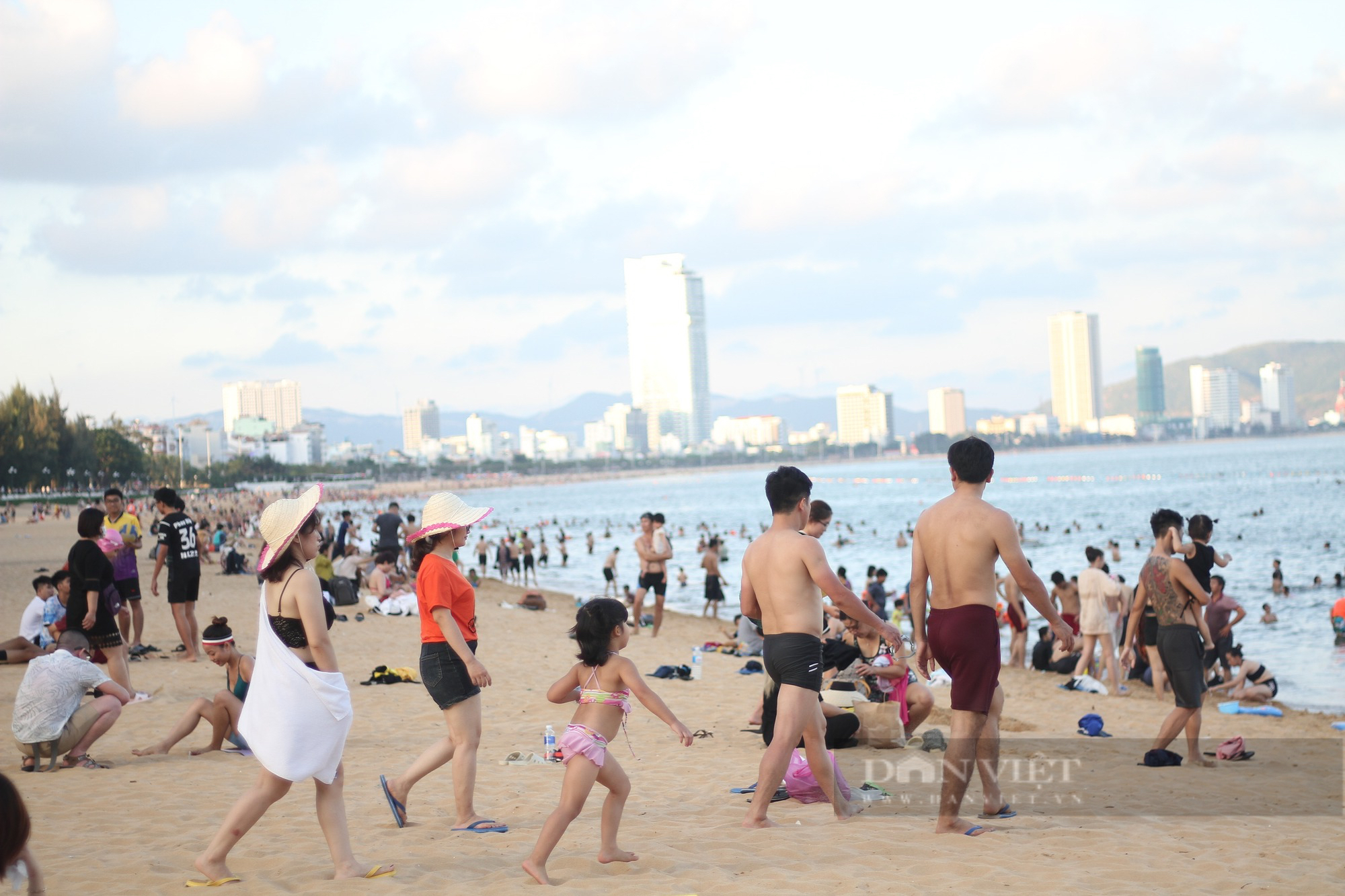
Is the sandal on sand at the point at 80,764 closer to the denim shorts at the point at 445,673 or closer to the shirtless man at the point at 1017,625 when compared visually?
the denim shorts at the point at 445,673

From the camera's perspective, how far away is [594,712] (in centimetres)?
442

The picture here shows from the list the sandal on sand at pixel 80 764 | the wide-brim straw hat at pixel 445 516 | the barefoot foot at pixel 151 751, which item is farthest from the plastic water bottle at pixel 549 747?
the sandal on sand at pixel 80 764

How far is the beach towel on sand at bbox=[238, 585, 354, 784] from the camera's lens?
164 inches

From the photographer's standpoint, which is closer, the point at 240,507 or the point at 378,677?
the point at 378,677

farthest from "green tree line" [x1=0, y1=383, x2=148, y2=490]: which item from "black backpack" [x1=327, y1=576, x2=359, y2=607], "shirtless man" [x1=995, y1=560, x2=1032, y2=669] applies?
"shirtless man" [x1=995, y1=560, x2=1032, y2=669]

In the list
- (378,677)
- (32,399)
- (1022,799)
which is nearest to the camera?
(1022,799)

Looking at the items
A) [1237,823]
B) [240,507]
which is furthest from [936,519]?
[240,507]

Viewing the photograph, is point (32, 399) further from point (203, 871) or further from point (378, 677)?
point (203, 871)

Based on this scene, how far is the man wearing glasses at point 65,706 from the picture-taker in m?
6.74

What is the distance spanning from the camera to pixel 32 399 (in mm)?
80688

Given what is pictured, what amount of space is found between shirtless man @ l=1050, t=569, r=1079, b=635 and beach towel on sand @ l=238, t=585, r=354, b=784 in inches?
428

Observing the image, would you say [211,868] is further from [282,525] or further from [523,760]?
[523,760]

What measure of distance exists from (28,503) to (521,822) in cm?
7912

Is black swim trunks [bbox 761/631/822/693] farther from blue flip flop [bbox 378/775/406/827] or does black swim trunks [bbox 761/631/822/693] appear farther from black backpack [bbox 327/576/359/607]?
black backpack [bbox 327/576/359/607]
